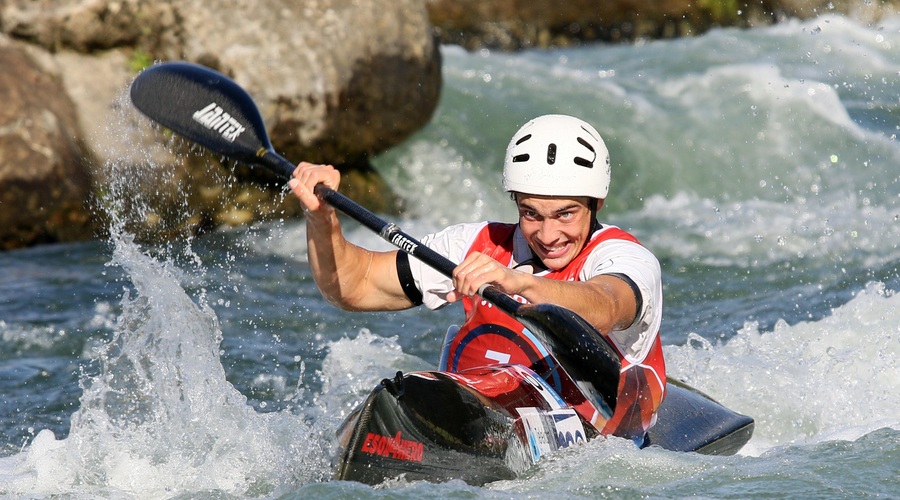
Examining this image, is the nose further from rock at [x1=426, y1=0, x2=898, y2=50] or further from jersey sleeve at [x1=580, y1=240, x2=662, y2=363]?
rock at [x1=426, y1=0, x2=898, y2=50]

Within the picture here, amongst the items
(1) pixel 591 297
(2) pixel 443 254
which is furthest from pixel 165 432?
(1) pixel 591 297

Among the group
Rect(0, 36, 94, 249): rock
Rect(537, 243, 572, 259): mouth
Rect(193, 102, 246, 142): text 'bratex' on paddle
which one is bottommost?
Rect(537, 243, 572, 259): mouth

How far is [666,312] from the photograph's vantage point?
7.72 metres

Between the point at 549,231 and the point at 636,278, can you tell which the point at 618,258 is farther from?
the point at 549,231

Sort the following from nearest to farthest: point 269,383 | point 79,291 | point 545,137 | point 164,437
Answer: point 545,137 → point 164,437 → point 269,383 → point 79,291

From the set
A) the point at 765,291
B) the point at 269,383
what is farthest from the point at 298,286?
the point at 765,291

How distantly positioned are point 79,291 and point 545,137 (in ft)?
14.4

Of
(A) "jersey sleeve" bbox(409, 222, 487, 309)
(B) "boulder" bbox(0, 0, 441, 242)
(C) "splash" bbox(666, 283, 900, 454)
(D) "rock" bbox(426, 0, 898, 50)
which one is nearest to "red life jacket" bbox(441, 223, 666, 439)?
(A) "jersey sleeve" bbox(409, 222, 487, 309)

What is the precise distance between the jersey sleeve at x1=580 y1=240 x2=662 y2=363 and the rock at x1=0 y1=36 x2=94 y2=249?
555cm

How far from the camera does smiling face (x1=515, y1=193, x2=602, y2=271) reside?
4.14m

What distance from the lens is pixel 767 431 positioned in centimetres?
561

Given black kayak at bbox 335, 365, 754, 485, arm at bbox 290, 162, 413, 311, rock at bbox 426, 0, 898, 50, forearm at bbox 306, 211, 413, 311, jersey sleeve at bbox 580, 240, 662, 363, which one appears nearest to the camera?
black kayak at bbox 335, 365, 754, 485

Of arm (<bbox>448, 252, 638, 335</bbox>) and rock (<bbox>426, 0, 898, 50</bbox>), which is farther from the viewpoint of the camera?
rock (<bbox>426, 0, 898, 50</bbox>)

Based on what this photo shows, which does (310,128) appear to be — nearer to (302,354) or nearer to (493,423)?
(302,354)
